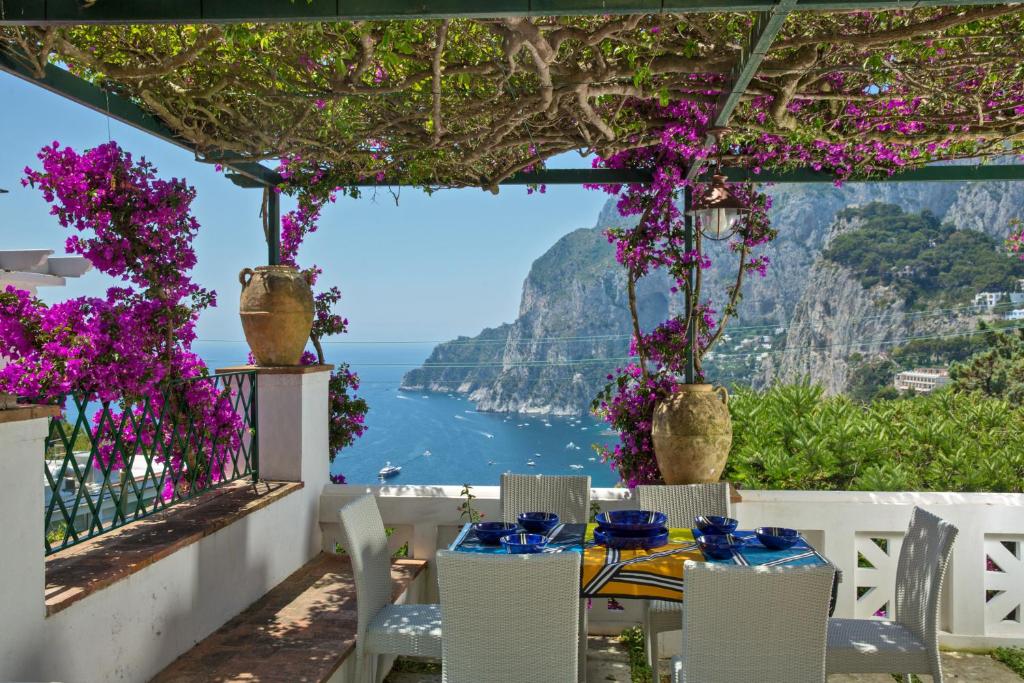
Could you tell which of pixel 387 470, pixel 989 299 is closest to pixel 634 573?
pixel 387 470

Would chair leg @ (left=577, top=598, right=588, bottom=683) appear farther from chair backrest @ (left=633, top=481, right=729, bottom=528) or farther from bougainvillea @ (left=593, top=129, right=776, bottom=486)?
bougainvillea @ (left=593, top=129, right=776, bottom=486)

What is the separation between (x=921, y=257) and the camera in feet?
67.5

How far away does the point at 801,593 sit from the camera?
1.97m

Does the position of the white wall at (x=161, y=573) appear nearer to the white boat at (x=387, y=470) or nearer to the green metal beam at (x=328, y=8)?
the green metal beam at (x=328, y=8)

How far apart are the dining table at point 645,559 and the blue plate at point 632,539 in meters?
0.02

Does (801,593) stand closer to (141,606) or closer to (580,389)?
(141,606)

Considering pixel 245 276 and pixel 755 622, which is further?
pixel 245 276

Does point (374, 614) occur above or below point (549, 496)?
below

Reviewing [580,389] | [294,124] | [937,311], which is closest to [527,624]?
[294,124]

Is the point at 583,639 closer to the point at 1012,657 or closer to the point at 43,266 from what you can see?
the point at 1012,657

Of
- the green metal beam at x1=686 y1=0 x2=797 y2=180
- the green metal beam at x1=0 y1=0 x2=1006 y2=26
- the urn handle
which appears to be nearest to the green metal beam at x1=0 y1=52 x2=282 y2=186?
the green metal beam at x1=0 y1=0 x2=1006 y2=26

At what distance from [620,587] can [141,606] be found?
1.55 m

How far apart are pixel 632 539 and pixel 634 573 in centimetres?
28

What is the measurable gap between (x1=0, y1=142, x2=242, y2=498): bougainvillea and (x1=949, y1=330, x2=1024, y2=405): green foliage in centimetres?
1361
